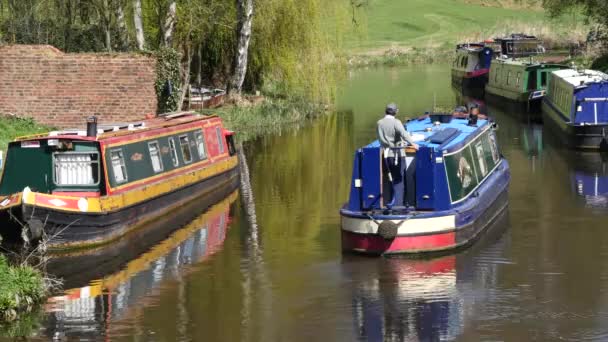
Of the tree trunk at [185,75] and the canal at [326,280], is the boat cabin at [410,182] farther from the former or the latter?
the tree trunk at [185,75]

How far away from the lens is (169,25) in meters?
33.5

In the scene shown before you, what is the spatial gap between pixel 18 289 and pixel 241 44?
923 inches

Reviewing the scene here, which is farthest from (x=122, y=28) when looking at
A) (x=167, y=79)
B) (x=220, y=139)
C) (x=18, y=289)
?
(x=18, y=289)

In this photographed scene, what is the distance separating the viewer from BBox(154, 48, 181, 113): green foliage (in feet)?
101

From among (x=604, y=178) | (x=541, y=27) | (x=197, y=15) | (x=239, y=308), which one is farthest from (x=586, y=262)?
(x=541, y=27)

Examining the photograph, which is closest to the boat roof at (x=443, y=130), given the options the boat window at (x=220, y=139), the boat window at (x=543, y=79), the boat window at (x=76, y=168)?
the boat window at (x=76, y=168)

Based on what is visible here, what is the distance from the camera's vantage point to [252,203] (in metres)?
24.0

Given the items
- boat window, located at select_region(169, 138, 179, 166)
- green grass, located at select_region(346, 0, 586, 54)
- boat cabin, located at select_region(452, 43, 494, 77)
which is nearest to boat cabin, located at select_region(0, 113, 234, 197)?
boat window, located at select_region(169, 138, 179, 166)

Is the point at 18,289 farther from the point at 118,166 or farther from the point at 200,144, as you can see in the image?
the point at 200,144

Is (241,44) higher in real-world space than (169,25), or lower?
lower

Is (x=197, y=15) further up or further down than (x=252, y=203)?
further up

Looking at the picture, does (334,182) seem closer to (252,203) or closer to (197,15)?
(252,203)

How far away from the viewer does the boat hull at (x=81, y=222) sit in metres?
17.5

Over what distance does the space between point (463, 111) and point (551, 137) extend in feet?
38.8
